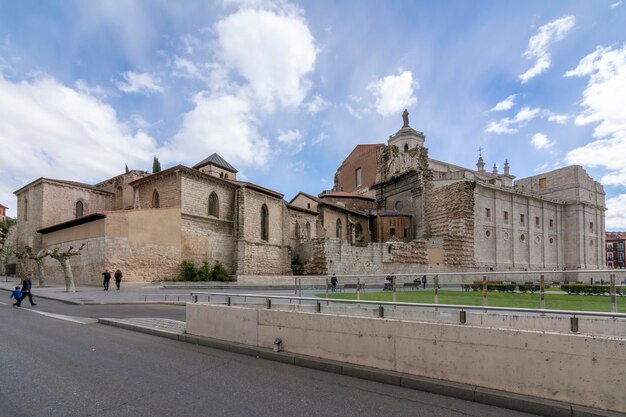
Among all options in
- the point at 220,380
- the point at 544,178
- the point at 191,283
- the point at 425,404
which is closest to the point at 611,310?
the point at 425,404

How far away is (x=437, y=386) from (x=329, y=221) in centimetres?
4075

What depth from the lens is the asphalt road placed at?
179 inches

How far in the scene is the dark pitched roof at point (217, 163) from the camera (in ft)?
146

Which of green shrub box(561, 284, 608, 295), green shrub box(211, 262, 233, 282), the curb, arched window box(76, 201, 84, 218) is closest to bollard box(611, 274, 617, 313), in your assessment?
green shrub box(561, 284, 608, 295)

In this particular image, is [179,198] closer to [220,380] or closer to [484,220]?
[220,380]

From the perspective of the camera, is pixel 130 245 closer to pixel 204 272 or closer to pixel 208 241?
pixel 204 272

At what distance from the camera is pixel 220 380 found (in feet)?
18.8

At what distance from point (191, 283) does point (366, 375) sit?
24.7m

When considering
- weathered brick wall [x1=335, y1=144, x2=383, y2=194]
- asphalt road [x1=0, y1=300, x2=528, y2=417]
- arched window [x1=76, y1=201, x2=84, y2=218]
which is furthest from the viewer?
weathered brick wall [x1=335, y1=144, x2=383, y2=194]

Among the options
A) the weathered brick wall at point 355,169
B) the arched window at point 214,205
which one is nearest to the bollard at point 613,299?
the arched window at point 214,205

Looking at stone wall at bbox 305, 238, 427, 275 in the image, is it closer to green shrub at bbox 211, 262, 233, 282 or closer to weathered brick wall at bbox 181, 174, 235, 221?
green shrub at bbox 211, 262, 233, 282

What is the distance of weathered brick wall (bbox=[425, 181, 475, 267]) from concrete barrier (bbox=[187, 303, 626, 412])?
41.1m

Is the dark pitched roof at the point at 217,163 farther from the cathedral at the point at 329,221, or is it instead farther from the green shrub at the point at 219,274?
the green shrub at the point at 219,274

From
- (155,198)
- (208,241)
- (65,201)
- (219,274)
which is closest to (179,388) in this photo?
(219,274)
